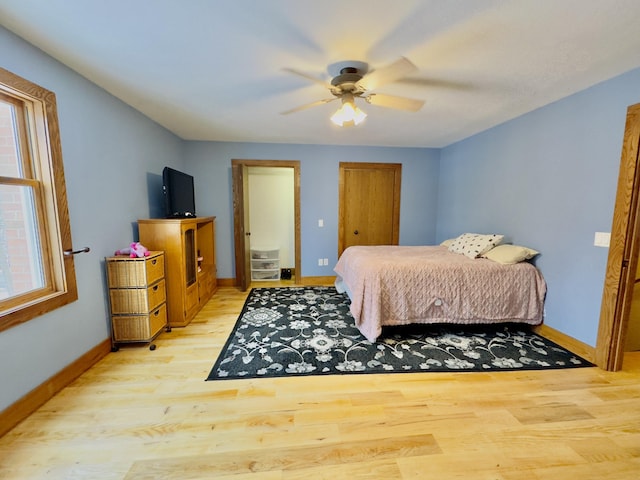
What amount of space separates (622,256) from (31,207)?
4.21 metres

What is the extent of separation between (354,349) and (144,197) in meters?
2.80

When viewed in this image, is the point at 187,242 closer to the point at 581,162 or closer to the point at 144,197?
the point at 144,197

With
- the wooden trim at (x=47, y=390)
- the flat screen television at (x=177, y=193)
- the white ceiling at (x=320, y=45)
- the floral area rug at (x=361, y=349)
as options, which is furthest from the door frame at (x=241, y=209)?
the wooden trim at (x=47, y=390)

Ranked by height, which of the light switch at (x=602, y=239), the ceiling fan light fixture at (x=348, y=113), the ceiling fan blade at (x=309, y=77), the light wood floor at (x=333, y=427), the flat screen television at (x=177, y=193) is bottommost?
the light wood floor at (x=333, y=427)

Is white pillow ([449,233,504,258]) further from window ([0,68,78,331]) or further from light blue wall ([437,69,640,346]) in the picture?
window ([0,68,78,331])

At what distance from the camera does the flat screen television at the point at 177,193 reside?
290cm

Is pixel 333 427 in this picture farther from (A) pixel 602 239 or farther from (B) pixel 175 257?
(A) pixel 602 239

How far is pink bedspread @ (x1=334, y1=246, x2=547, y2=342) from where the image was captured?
2.45m

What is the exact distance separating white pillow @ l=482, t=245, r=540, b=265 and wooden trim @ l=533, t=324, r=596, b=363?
28.2 inches

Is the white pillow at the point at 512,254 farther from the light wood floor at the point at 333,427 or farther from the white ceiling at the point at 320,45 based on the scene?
the white ceiling at the point at 320,45

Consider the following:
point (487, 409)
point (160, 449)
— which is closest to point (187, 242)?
point (160, 449)

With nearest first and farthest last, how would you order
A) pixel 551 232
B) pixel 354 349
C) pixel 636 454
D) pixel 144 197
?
pixel 636 454, pixel 354 349, pixel 551 232, pixel 144 197

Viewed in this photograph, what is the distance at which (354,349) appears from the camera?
7.64 ft

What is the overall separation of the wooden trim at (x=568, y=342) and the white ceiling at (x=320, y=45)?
2192 mm
